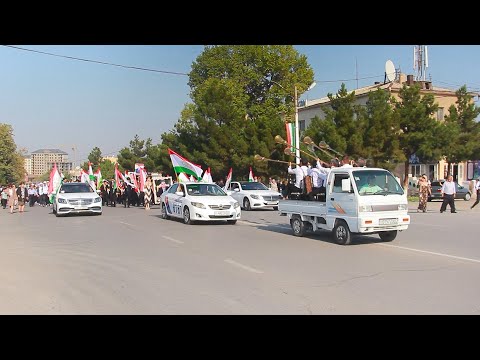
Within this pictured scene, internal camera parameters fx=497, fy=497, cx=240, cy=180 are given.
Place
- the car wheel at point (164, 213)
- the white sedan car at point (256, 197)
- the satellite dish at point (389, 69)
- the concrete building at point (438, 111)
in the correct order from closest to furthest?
the car wheel at point (164, 213)
the white sedan car at point (256, 197)
the concrete building at point (438, 111)
the satellite dish at point (389, 69)

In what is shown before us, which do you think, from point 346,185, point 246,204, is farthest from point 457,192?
point 346,185

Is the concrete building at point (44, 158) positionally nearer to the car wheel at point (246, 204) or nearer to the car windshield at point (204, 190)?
the car wheel at point (246, 204)

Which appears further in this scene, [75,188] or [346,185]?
[75,188]

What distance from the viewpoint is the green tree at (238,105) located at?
38.6 meters

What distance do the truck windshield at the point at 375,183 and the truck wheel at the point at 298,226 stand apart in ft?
8.30

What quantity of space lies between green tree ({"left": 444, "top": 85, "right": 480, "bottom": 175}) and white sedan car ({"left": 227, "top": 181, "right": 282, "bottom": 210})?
17765 millimetres

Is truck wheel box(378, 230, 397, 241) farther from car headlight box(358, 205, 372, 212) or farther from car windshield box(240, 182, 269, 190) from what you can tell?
car windshield box(240, 182, 269, 190)

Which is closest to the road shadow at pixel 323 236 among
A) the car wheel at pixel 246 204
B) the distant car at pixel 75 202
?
the car wheel at pixel 246 204

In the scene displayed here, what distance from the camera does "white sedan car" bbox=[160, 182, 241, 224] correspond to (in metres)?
17.0

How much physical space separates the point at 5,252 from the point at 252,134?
28469mm

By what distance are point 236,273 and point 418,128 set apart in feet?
102

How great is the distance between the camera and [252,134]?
38.8 meters

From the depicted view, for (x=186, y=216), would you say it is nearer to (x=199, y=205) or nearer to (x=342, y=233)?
(x=199, y=205)

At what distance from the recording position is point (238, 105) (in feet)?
161
